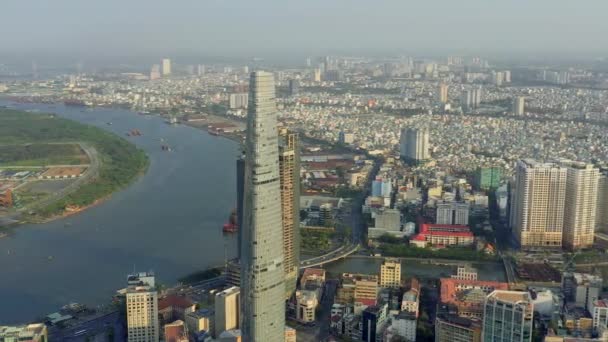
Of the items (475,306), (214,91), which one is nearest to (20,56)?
(214,91)

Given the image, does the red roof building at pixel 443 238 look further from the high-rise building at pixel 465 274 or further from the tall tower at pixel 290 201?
the tall tower at pixel 290 201

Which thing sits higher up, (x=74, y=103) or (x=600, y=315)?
(x=74, y=103)

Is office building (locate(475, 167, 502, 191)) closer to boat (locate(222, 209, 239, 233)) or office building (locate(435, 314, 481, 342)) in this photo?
boat (locate(222, 209, 239, 233))

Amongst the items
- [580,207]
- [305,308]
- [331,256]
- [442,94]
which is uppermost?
[442,94]

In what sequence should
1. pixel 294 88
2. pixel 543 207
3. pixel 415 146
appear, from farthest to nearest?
pixel 294 88 < pixel 415 146 < pixel 543 207

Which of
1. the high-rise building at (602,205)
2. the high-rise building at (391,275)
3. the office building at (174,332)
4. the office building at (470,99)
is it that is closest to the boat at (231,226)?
the high-rise building at (391,275)

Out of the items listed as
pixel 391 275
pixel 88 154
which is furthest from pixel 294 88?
pixel 391 275

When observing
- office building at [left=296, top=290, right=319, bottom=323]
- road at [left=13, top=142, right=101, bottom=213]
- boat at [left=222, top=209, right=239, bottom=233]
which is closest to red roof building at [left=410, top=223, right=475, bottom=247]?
boat at [left=222, top=209, right=239, bottom=233]

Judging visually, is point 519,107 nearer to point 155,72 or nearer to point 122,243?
point 122,243
